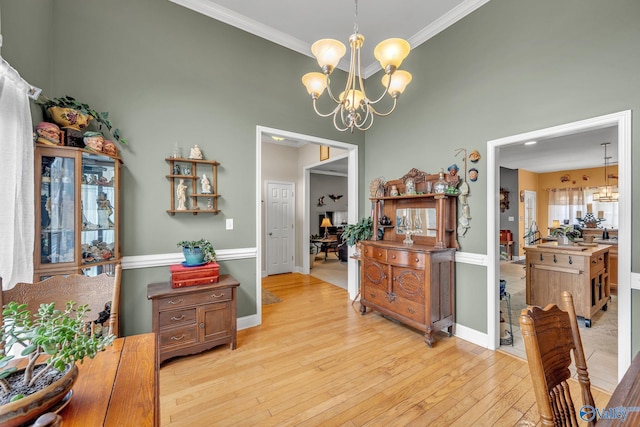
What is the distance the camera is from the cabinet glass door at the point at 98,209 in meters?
2.13

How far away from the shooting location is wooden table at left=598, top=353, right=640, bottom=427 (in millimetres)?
724

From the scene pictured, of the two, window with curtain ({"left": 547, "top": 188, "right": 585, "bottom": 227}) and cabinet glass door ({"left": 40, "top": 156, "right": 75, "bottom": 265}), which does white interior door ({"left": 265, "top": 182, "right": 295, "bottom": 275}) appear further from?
window with curtain ({"left": 547, "top": 188, "right": 585, "bottom": 227})

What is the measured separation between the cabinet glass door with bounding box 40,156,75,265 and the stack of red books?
0.75 metres

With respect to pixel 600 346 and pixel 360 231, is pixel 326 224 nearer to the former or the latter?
pixel 360 231

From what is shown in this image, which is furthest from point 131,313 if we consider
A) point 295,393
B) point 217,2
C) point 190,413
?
point 217,2

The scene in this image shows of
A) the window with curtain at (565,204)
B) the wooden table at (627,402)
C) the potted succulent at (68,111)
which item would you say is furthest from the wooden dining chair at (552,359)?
the window with curtain at (565,204)

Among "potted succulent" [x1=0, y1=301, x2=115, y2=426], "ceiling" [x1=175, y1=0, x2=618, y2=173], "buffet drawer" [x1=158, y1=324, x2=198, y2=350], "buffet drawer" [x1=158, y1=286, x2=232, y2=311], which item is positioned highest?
"ceiling" [x1=175, y1=0, x2=618, y2=173]

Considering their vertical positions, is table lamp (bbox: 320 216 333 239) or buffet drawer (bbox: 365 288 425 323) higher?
table lamp (bbox: 320 216 333 239)

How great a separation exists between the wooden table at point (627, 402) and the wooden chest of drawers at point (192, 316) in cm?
249

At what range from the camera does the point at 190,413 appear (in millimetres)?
1799

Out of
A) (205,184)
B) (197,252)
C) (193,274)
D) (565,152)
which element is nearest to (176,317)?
(193,274)

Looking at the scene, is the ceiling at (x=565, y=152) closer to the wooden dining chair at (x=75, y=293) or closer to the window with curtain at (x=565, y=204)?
the window with curtain at (x=565, y=204)

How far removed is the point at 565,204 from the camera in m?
8.30

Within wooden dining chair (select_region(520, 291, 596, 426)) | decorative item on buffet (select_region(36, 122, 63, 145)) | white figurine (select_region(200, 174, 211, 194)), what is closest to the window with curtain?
wooden dining chair (select_region(520, 291, 596, 426))
